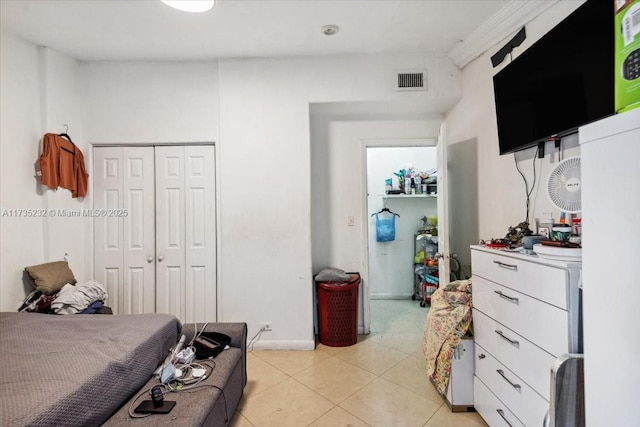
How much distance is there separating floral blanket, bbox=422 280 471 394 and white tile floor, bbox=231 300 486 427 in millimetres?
224

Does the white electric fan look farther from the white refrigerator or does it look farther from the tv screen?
the white refrigerator

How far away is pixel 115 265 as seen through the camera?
299cm

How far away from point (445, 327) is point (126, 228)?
3.22 metres

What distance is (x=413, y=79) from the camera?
9.11 ft

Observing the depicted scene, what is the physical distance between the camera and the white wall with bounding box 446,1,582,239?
1817 millimetres

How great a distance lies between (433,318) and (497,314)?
0.48 meters

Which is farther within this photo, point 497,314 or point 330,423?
point 330,423

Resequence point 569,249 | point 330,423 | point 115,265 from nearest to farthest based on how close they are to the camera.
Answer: point 569,249 < point 330,423 < point 115,265

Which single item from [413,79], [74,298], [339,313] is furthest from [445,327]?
[74,298]

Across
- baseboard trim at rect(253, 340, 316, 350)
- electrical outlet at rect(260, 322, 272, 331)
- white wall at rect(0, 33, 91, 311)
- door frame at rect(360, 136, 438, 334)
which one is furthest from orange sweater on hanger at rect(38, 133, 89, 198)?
door frame at rect(360, 136, 438, 334)

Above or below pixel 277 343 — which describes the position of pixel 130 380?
above

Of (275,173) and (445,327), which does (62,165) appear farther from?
(445,327)

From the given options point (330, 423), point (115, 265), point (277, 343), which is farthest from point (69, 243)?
point (330, 423)

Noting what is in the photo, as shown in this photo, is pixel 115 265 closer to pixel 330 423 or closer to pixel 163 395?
pixel 163 395
